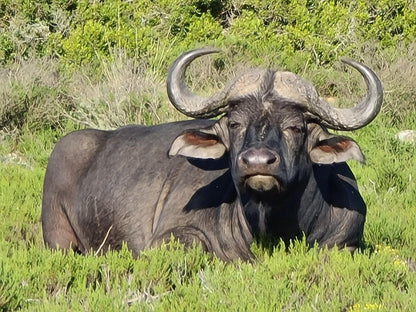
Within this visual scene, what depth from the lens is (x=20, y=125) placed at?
12328 millimetres

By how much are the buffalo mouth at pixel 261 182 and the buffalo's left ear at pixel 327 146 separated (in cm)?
64

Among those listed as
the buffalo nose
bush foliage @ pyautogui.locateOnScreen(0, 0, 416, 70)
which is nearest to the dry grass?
bush foliage @ pyautogui.locateOnScreen(0, 0, 416, 70)

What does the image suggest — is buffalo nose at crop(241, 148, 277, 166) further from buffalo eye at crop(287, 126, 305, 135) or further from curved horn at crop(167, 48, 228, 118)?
curved horn at crop(167, 48, 228, 118)

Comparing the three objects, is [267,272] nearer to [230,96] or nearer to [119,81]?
[230,96]

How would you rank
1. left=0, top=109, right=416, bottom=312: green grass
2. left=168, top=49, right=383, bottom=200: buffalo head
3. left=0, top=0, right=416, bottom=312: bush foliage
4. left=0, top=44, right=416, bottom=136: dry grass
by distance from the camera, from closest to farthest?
left=0, top=109, right=416, bottom=312: green grass
left=0, top=0, right=416, bottom=312: bush foliage
left=168, top=49, right=383, bottom=200: buffalo head
left=0, top=44, right=416, bottom=136: dry grass

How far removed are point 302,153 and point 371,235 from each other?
65.1 inches

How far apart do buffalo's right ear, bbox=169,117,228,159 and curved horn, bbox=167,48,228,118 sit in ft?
0.37

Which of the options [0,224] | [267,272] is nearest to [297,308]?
[267,272]

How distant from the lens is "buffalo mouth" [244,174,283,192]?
5.83 meters

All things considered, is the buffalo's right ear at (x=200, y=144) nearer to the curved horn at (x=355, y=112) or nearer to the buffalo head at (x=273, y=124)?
the buffalo head at (x=273, y=124)

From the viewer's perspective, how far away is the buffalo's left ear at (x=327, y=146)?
21.3 feet

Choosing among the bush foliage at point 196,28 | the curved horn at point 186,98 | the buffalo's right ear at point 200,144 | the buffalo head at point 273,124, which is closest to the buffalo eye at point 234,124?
the buffalo head at point 273,124

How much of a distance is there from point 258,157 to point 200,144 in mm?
1090

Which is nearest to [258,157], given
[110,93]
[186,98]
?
[186,98]
